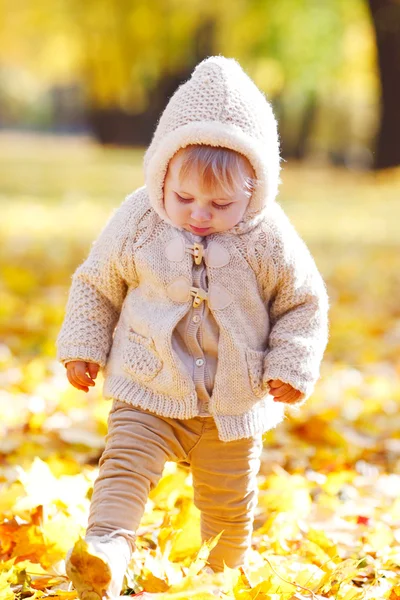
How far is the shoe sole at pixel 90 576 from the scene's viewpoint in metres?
1.96

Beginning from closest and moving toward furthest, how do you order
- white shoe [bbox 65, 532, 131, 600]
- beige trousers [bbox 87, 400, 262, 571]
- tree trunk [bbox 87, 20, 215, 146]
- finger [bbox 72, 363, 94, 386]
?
white shoe [bbox 65, 532, 131, 600], beige trousers [bbox 87, 400, 262, 571], finger [bbox 72, 363, 94, 386], tree trunk [bbox 87, 20, 215, 146]

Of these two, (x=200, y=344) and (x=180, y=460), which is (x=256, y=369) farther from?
(x=180, y=460)

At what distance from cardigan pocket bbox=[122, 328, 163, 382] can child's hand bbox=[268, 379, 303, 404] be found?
0.30 meters

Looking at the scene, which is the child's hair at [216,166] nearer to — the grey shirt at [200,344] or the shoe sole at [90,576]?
the grey shirt at [200,344]

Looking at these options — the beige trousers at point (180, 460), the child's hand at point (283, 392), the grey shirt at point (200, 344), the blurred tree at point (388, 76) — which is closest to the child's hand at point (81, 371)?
→ the beige trousers at point (180, 460)

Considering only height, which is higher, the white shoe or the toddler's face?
the toddler's face

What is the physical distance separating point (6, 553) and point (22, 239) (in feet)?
21.8

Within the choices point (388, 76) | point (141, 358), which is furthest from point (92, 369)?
point (388, 76)

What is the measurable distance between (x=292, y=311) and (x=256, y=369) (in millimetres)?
192

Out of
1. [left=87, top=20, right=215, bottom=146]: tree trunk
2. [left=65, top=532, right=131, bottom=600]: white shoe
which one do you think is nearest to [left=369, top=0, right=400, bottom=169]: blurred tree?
[left=87, top=20, right=215, bottom=146]: tree trunk

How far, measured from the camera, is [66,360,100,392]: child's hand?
7.91 feet

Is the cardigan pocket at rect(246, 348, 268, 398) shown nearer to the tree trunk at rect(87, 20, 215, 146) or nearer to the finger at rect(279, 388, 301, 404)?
the finger at rect(279, 388, 301, 404)

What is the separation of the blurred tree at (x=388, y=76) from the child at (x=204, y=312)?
49.7 ft

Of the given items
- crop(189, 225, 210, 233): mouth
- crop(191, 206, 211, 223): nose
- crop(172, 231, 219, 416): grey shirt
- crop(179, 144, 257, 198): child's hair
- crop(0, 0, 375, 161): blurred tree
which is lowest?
crop(172, 231, 219, 416): grey shirt
